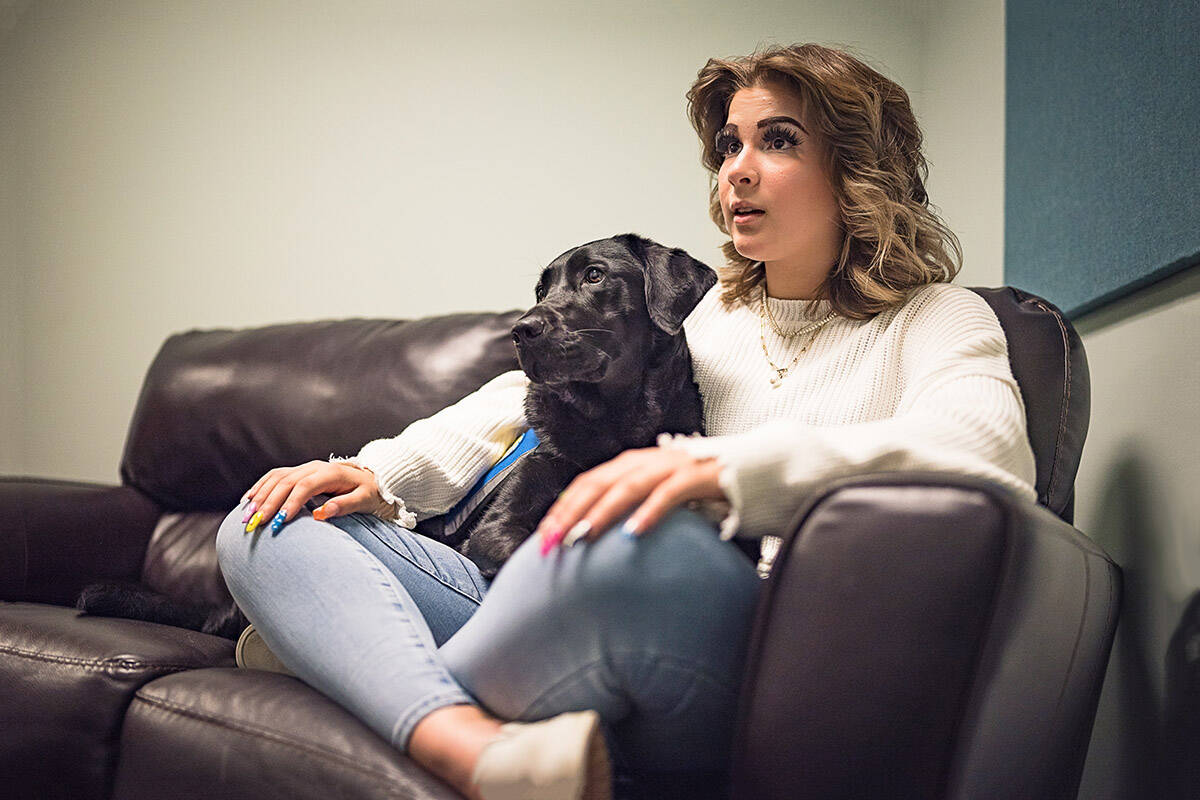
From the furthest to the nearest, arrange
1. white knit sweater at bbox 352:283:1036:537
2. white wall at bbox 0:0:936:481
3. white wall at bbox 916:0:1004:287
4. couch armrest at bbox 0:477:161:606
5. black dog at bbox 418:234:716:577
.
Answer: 1. white wall at bbox 0:0:936:481
2. white wall at bbox 916:0:1004:287
3. couch armrest at bbox 0:477:161:606
4. black dog at bbox 418:234:716:577
5. white knit sweater at bbox 352:283:1036:537

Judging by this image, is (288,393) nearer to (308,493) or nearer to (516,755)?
(308,493)

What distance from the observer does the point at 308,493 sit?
1120 millimetres

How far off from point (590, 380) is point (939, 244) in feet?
1.86

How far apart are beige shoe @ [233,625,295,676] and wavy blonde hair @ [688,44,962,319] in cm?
92

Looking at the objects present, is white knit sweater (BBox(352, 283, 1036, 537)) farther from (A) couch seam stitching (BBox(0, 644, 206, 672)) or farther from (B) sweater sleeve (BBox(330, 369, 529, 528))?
(A) couch seam stitching (BBox(0, 644, 206, 672))

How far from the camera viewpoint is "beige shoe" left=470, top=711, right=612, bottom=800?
73 centimetres

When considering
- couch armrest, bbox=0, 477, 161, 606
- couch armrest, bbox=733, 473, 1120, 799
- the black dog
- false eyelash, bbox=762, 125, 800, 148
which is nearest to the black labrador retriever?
the black dog

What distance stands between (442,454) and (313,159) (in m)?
1.59

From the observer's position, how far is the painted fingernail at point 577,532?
812 mm

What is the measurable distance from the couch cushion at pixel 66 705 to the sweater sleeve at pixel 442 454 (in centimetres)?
37

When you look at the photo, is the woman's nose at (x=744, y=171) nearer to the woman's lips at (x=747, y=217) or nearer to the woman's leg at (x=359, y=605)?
the woman's lips at (x=747, y=217)

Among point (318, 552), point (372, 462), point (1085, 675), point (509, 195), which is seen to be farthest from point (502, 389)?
point (509, 195)

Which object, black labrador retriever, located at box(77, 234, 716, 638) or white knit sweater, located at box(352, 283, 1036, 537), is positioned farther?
black labrador retriever, located at box(77, 234, 716, 638)

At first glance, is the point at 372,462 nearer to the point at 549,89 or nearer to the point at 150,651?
the point at 150,651
